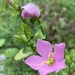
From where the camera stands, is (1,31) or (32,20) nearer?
(32,20)

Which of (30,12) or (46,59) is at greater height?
(30,12)

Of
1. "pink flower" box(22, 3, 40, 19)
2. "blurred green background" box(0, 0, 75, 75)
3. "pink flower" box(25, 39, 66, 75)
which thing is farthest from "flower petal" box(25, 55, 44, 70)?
"blurred green background" box(0, 0, 75, 75)

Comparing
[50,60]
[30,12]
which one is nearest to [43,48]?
[50,60]

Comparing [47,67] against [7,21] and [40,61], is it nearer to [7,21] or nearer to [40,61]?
[40,61]

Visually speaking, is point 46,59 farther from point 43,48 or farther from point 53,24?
point 53,24

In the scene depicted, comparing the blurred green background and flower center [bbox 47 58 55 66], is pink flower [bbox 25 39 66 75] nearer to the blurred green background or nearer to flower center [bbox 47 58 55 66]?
flower center [bbox 47 58 55 66]

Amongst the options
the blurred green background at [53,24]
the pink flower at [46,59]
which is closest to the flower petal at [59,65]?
the pink flower at [46,59]

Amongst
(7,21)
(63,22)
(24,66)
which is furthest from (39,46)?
(63,22)

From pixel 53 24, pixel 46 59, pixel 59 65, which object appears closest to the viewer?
pixel 59 65
